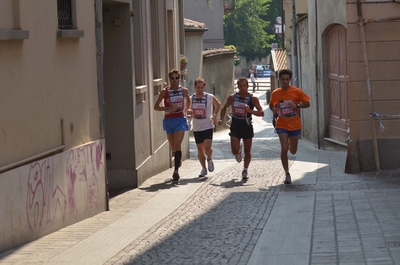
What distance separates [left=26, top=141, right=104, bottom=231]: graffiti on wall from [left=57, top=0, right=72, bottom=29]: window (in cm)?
140

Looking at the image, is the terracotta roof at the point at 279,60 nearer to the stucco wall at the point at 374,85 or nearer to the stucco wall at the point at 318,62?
the stucco wall at the point at 318,62

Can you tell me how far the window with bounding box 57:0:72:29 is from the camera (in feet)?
32.1

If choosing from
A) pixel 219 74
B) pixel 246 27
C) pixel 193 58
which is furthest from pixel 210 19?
pixel 246 27

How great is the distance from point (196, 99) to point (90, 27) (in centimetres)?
335

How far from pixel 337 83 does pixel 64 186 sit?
35.1 feet

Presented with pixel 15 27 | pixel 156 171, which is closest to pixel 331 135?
pixel 156 171

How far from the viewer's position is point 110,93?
13078 millimetres

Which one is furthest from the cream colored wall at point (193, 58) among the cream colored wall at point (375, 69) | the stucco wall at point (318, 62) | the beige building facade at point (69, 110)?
the cream colored wall at point (375, 69)

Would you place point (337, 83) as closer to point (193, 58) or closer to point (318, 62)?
point (318, 62)

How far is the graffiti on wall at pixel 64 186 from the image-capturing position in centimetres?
835

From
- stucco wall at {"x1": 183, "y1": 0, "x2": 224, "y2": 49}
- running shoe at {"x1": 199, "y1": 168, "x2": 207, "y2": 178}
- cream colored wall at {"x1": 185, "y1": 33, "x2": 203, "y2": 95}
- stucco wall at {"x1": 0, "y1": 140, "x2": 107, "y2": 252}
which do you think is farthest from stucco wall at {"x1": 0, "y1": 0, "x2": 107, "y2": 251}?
stucco wall at {"x1": 183, "y1": 0, "x2": 224, "y2": 49}

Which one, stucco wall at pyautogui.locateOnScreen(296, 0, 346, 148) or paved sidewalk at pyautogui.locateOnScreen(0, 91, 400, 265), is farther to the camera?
stucco wall at pyautogui.locateOnScreen(296, 0, 346, 148)

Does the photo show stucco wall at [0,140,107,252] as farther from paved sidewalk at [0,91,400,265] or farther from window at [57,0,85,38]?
window at [57,0,85,38]

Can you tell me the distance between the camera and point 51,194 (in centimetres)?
886
